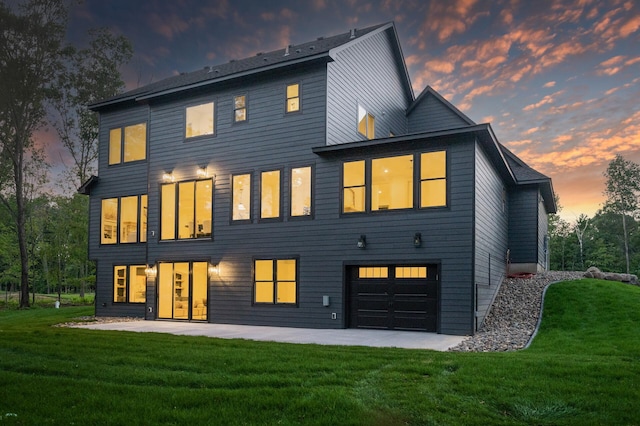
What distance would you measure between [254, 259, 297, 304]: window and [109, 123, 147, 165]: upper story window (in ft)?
22.9

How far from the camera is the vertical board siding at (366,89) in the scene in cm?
1497

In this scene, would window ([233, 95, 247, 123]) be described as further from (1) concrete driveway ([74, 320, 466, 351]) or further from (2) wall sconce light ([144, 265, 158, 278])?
(1) concrete driveway ([74, 320, 466, 351])

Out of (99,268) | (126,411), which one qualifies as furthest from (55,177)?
(126,411)

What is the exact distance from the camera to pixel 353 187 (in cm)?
1404

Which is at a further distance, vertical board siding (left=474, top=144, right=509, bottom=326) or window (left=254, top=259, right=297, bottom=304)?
window (left=254, top=259, right=297, bottom=304)

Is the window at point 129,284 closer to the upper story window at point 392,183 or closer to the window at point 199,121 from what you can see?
the window at point 199,121

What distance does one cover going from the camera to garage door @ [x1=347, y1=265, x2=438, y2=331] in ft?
42.2

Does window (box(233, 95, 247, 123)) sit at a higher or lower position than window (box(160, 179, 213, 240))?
higher

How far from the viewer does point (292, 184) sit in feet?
48.9

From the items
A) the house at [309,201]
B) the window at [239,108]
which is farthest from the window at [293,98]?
the window at [239,108]

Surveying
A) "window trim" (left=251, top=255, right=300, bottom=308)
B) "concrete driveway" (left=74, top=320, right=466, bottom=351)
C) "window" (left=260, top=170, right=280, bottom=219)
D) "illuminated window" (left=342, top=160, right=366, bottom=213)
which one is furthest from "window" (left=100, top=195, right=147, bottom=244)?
"illuminated window" (left=342, top=160, right=366, bottom=213)

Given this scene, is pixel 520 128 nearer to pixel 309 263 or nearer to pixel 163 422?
pixel 309 263

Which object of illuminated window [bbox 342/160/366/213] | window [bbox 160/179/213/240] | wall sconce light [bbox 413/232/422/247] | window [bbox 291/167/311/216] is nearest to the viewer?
wall sconce light [bbox 413/232/422/247]

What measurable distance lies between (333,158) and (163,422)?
34.0 ft
